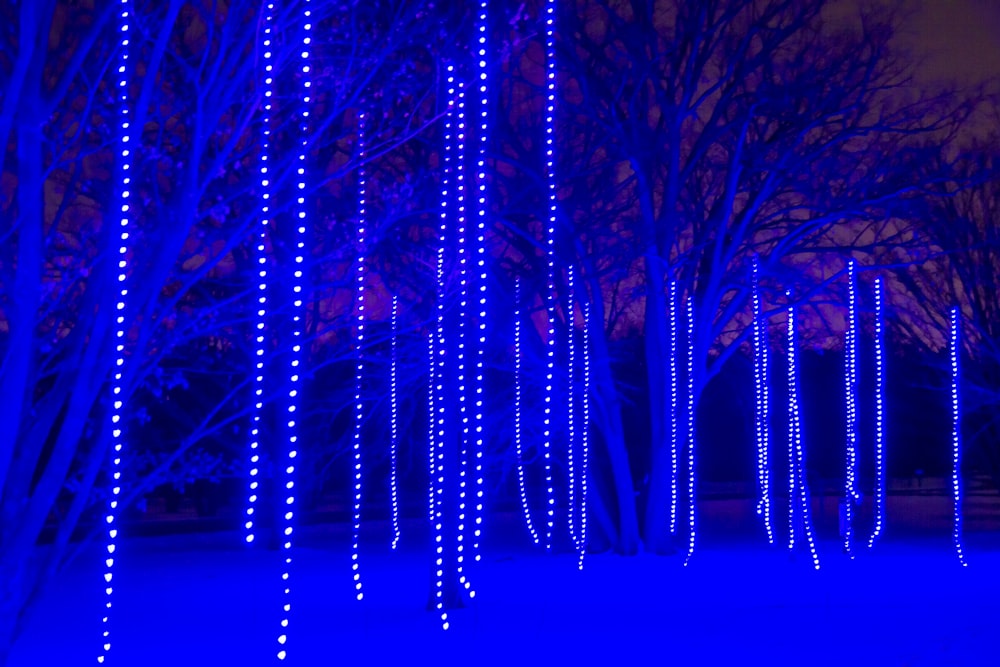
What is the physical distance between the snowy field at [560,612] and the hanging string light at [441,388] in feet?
1.29

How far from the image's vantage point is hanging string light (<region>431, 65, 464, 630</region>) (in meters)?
9.20

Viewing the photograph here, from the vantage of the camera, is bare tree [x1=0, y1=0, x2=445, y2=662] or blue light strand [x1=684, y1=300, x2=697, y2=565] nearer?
bare tree [x1=0, y1=0, x2=445, y2=662]

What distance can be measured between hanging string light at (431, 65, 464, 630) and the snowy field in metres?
0.39

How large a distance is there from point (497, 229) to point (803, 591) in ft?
25.0

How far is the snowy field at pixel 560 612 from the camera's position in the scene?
8.51 meters

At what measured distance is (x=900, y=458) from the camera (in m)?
46.0

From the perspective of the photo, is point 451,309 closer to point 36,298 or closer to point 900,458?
point 36,298

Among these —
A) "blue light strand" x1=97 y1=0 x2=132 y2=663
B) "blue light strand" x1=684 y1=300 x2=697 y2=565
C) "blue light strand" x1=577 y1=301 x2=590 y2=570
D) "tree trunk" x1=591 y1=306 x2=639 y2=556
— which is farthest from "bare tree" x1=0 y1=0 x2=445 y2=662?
"tree trunk" x1=591 y1=306 x2=639 y2=556

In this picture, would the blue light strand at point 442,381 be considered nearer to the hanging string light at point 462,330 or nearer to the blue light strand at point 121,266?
the hanging string light at point 462,330

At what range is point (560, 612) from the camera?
1077cm

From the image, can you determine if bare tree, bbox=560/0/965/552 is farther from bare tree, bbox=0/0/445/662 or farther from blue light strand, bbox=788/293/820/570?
bare tree, bbox=0/0/445/662

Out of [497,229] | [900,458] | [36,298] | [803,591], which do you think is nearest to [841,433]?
[900,458]

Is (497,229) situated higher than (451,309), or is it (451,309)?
(497,229)

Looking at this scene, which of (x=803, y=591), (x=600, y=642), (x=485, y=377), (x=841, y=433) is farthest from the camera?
(x=841, y=433)
